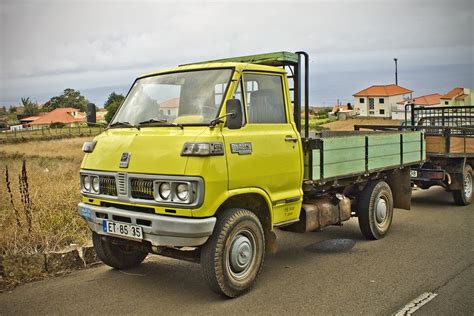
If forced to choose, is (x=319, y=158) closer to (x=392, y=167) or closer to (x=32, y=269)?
(x=392, y=167)

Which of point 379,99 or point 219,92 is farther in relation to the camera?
point 379,99

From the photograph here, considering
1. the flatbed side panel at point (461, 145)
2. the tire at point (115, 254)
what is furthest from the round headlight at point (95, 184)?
the flatbed side panel at point (461, 145)

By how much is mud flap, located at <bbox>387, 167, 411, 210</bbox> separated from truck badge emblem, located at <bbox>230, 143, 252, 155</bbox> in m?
4.16

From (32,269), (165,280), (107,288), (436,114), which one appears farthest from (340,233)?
(436,114)

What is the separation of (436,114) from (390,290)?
838 cm

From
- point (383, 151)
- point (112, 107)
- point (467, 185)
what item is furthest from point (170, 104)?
point (467, 185)

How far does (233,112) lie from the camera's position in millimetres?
4742

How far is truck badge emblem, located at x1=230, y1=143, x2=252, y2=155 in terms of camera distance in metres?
4.91

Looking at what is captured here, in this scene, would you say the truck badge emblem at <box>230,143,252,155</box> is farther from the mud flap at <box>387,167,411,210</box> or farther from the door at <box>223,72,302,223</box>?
the mud flap at <box>387,167,411,210</box>

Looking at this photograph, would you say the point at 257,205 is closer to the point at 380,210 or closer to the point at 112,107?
the point at 380,210

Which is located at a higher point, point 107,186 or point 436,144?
point 436,144

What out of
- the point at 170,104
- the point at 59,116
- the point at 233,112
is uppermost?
the point at 59,116

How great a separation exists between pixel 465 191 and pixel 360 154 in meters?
4.81

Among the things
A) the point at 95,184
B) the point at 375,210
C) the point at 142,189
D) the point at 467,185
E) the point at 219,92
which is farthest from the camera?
the point at 467,185
